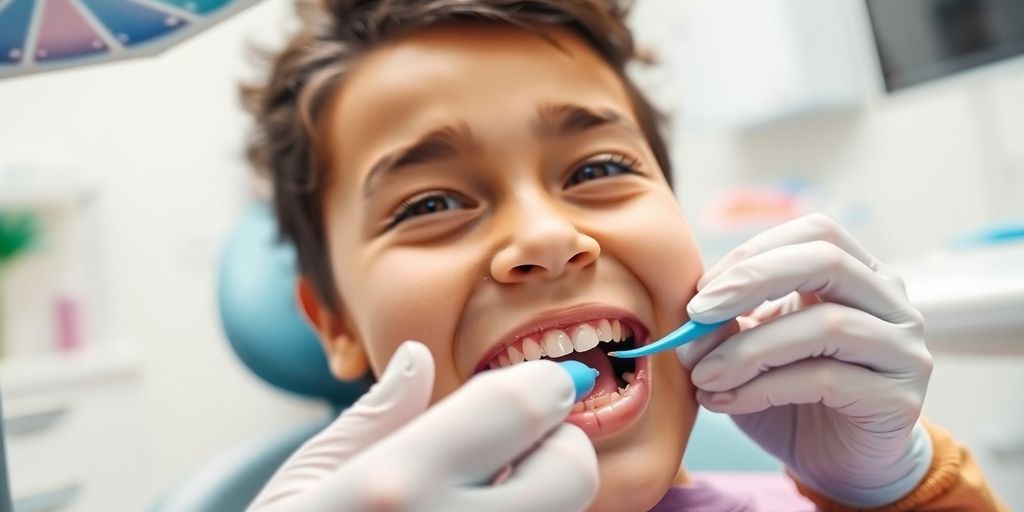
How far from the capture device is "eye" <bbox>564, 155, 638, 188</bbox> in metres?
0.73

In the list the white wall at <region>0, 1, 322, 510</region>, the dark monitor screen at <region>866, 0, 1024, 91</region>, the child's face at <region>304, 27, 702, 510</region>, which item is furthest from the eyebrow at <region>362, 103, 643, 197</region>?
the white wall at <region>0, 1, 322, 510</region>

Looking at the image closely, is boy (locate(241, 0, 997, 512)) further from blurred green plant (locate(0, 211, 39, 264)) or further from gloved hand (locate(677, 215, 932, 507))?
blurred green plant (locate(0, 211, 39, 264))

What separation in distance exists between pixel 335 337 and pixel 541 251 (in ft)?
1.44

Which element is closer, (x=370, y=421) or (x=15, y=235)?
(x=370, y=421)

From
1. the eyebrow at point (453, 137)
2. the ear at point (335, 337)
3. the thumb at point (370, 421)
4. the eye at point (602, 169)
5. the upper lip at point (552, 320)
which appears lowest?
the ear at point (335, 337)

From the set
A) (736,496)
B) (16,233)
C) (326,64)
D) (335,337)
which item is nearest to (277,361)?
(335,337)

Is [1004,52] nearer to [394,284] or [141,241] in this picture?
[394,284]

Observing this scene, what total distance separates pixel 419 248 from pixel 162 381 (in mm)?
1539

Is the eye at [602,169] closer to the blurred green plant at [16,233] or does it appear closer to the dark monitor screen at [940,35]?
the dark monitor screen at [940,35]

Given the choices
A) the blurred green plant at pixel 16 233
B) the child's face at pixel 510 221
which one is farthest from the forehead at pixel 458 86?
the blurred green plant at pixel 16 233

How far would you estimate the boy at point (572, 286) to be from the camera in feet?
2.00

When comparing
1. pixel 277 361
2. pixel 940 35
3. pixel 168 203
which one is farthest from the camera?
pixel 168 203

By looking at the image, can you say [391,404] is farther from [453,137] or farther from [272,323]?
[272,323]

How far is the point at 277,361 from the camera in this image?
110 cm
